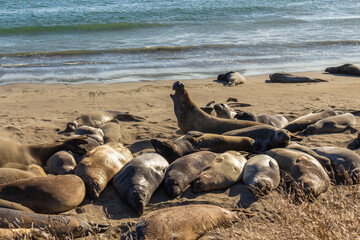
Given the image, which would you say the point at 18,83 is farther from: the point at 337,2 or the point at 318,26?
the point at 337,2

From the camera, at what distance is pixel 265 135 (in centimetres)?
690

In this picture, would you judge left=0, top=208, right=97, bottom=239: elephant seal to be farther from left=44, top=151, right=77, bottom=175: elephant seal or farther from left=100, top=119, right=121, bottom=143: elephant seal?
left=100, top=119, right=121, bottom=143: elephant seal

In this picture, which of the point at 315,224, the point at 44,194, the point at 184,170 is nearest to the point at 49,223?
the point at 44,194

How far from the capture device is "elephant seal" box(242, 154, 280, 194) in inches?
207

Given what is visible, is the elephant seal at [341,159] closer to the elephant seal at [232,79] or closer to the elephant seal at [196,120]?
the elephant seal at [196,120]

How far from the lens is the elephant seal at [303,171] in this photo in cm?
509

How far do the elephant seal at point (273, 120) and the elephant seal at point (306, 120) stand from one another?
0.13 metres

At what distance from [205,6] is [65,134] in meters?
23.3

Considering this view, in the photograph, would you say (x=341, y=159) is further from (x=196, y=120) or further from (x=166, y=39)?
(x=166, y=39)

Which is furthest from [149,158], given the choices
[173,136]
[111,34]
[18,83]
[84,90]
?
[111,34]

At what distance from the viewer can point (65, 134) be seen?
25.6ft

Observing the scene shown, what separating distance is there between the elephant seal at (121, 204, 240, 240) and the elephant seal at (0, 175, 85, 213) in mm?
1118

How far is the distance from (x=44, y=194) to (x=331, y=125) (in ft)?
16.6

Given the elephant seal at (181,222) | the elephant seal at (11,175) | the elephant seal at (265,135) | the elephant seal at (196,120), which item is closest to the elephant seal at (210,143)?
the elephant seal at (265,135)
